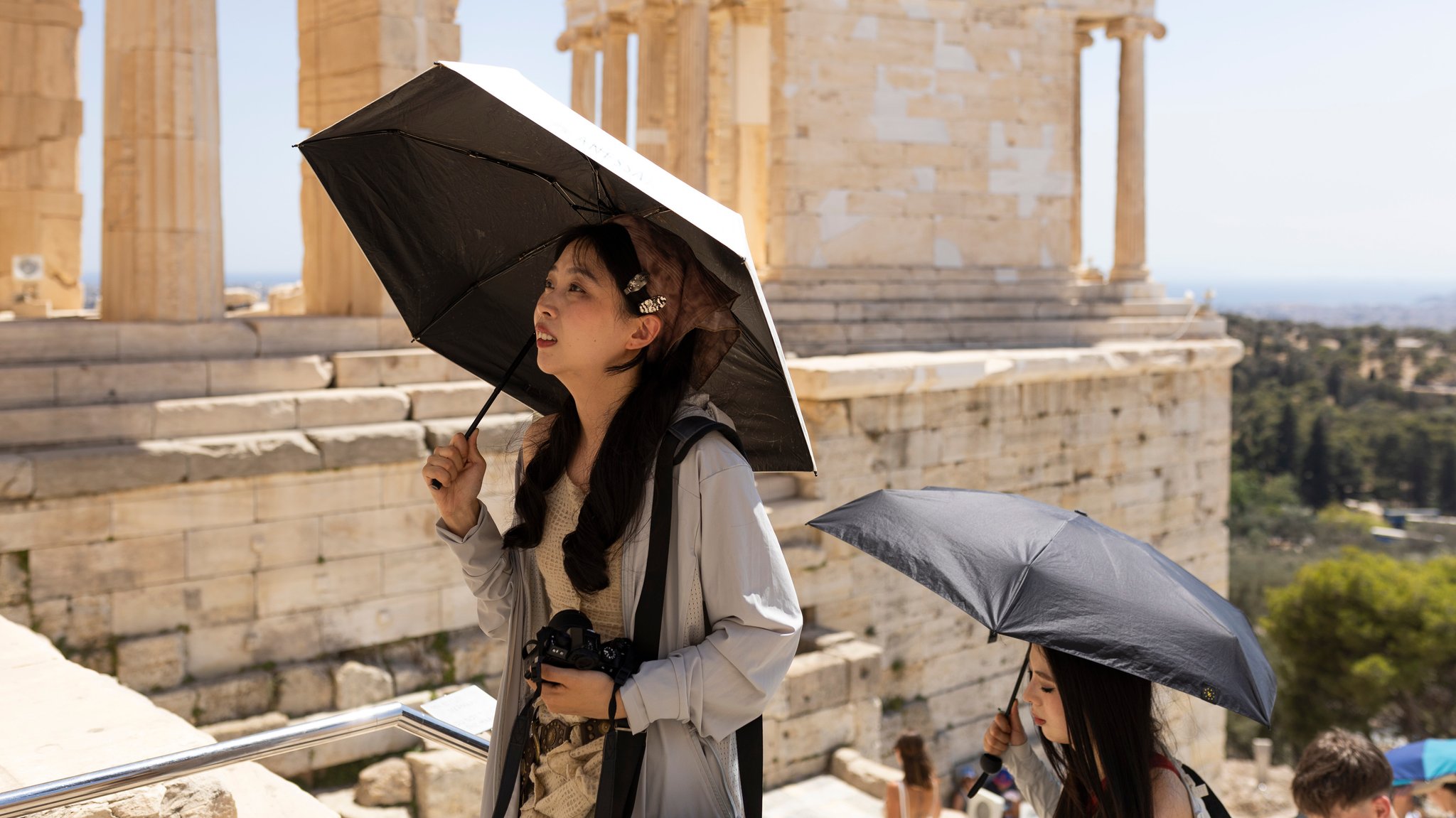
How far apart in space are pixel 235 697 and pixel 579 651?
581 cm

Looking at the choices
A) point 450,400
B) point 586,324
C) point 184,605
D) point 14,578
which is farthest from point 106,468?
point 586,324

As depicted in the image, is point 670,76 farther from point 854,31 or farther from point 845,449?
point 845,449

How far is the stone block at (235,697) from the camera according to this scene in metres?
6.82

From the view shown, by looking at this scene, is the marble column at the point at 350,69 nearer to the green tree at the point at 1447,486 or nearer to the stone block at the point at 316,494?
the stone block at the point at 316,494

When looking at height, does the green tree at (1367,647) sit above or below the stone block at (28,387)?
below

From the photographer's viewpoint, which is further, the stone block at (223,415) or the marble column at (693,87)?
the marble column at (693,87)

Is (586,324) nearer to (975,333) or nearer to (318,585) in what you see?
(318,585)

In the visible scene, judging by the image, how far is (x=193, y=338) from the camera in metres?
7.68

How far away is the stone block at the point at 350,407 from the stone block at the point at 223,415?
9cm

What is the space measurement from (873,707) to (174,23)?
277 inches

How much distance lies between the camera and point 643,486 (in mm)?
2004

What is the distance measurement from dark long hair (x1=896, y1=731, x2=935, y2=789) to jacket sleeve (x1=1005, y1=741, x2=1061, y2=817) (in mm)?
4759

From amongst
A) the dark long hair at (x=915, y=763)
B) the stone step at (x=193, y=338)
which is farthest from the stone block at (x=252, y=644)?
the dark long hair at (x=915, y=763)

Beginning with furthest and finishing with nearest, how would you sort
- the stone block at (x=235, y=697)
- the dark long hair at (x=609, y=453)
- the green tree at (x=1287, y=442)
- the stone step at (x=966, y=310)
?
the green tree at (x=1287, y=442) → the stone step at (x=966, y=310) → the stone block at (x=235, y=697) → the dark long hair at (x=609, y=453)
